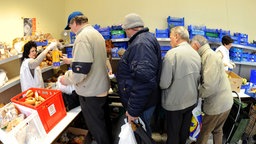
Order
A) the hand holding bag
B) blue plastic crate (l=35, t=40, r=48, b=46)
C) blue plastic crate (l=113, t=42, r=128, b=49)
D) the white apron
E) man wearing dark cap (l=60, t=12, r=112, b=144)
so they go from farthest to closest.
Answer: blue plastic crate (l=113, t=42, r=128, b=49), blue plastic crate (l=35, t=40, r=48, b=46), the white apron, man wearing dark cap (l=60, t=12, r=112, b=144), the hand holding bag

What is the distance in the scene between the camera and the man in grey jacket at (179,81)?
195cm

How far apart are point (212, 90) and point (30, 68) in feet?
7.28

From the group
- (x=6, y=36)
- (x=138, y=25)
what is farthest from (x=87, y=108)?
(x=6, y=36)

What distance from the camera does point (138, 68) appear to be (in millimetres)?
1647

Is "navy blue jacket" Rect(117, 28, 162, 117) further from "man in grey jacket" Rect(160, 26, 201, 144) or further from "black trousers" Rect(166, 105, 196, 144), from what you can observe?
"black trousers" Rect(166, 105, 196, 144)

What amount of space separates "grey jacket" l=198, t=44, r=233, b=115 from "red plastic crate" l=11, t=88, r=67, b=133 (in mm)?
1608

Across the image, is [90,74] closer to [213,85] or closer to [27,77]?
[27,77]

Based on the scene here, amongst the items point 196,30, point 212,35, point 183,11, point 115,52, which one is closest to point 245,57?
point 212,35

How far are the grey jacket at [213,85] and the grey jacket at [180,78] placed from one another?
0.12m

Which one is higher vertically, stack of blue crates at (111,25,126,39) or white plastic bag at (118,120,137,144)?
stack of blue crates at (111,25,126,39)

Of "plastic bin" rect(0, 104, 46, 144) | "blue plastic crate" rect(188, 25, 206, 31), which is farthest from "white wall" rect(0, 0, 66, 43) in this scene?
"blue plastic crate" rect(188, 25, 206, 31)

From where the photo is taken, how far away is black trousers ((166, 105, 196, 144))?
215 centimetres

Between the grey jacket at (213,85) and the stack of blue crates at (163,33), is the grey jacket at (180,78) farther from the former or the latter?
the stack of blue crates at (163,33)

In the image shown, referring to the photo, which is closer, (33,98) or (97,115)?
(33,98)
